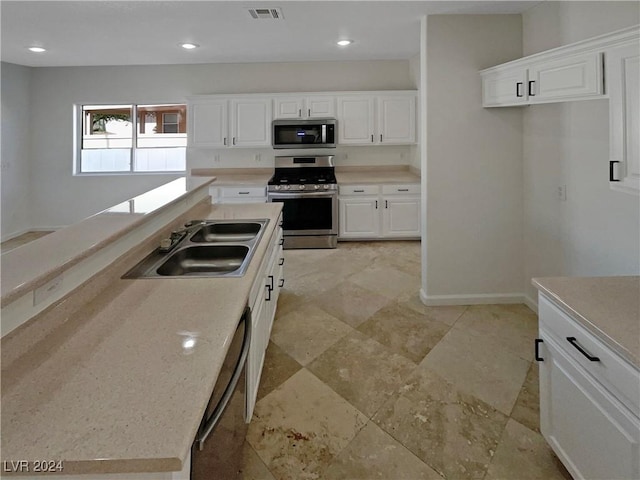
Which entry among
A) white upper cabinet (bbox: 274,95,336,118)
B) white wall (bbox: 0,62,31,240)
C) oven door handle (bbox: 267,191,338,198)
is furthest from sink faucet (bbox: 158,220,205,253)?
white wall (bbox: 0,62,31,240)

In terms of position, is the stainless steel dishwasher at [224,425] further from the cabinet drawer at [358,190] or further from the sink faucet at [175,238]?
the cabinet drawer at [358,190]

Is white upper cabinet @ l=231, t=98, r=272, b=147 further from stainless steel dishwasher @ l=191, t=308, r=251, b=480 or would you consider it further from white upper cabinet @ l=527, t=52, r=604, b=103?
stainless steel dishwasher @ l=191, t=308, r=251, b=480

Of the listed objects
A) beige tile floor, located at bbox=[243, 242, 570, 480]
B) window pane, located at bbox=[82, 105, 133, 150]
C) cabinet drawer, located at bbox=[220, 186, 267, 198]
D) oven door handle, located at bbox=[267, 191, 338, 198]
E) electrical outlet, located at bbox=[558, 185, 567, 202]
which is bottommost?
beige tile floor, located at bbox=[243, 242, 570, 480]

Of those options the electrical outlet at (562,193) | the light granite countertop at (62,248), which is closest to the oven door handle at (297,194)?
the electrical outlet at (562,193)

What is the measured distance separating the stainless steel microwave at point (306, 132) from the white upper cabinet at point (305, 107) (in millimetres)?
115

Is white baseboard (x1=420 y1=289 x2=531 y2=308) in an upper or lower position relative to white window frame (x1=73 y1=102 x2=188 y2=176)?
lower

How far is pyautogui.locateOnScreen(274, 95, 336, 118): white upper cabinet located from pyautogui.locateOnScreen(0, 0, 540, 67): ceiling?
0.54m

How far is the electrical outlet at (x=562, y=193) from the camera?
8.90ft

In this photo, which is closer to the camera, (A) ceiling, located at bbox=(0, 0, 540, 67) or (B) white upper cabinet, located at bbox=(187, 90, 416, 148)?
(A) ceiling, located at bbox=(0, 0, 540, 67)

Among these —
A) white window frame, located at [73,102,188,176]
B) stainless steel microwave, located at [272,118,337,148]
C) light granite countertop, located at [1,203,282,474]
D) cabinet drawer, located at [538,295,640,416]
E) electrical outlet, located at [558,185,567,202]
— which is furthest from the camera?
white window frame, located at [73,102,188,176]

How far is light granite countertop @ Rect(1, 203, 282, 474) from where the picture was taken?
2.23 feet

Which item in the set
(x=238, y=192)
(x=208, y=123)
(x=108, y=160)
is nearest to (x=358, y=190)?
(x=238, y=192)

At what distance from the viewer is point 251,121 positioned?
550 cm

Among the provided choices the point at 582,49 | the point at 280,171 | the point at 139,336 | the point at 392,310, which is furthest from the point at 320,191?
the point at 139,336
